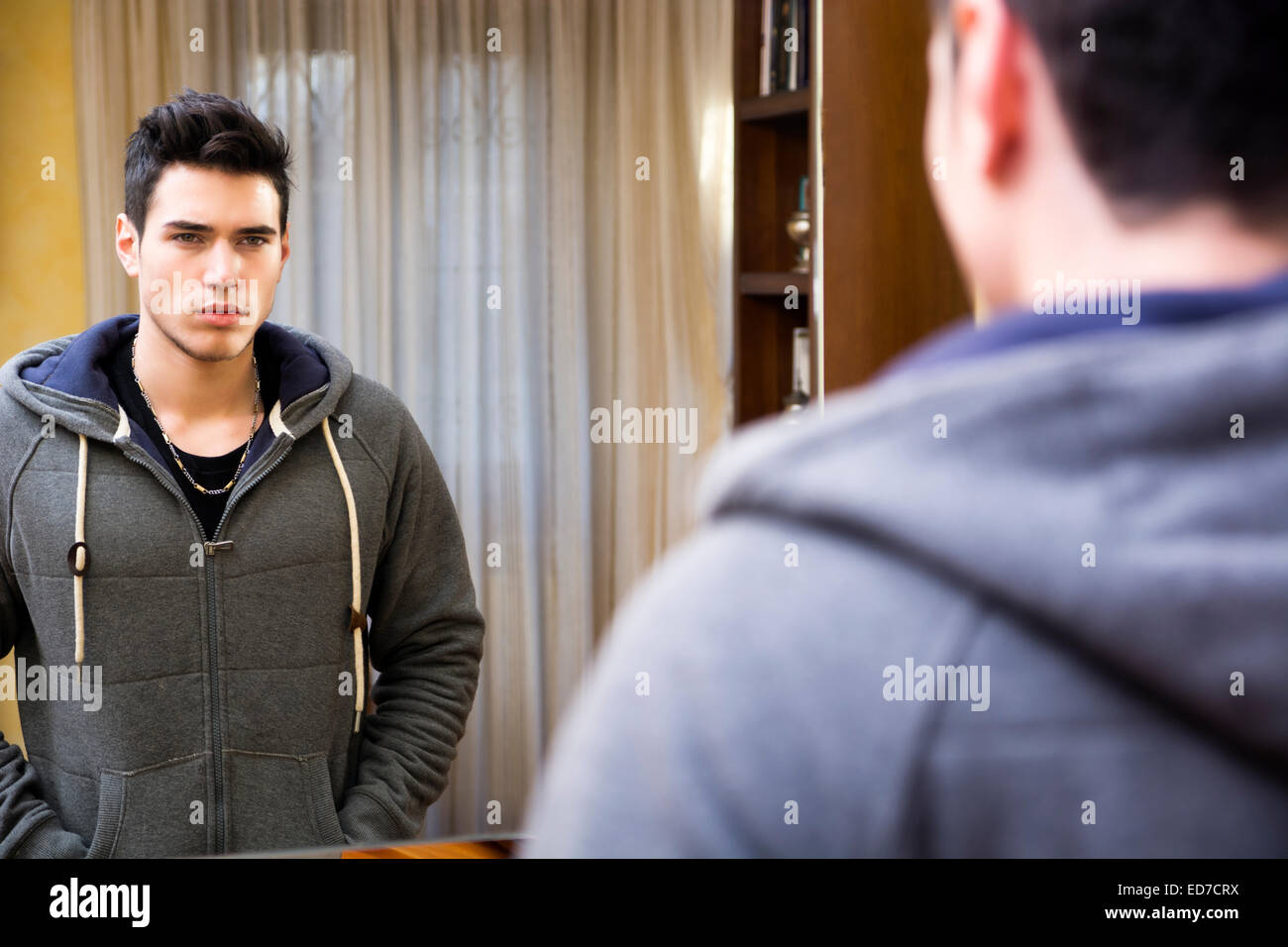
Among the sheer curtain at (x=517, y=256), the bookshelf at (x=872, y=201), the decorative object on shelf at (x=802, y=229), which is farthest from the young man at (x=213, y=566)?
the sheer curtain at (x=517, y=256)

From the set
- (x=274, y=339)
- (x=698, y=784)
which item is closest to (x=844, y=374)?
(x=274, y=339)

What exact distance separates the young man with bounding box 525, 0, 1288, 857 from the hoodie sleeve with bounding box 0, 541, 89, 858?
1.17 meters

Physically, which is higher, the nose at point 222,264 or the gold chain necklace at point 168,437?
the nose at point 222,264

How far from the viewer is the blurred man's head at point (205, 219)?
1.34 m

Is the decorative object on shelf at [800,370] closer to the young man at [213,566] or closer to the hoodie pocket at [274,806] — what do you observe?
the young man at [213,566]

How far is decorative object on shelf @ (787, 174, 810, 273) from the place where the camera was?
6.47 ft

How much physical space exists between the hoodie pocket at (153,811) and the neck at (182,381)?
413 millimetres

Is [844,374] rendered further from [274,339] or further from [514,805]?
[514,805]

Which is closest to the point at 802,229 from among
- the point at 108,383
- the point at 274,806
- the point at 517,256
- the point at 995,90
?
the point at 517,256

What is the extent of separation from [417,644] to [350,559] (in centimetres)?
15

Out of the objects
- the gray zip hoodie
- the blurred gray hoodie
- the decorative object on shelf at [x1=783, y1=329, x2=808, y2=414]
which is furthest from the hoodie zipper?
the blurred gray hoodie

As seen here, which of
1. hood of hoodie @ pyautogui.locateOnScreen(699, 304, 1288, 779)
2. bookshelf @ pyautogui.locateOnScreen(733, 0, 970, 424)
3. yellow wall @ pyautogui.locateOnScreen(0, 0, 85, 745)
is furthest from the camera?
yellow wall @ pyautogui.locateOnScreen(0, 0, 85, 745)

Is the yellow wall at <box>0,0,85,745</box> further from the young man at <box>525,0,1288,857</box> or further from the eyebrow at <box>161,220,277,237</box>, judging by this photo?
the young man at <box>525,0,1288,857</box>

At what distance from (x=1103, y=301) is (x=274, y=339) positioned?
51.0 inches
